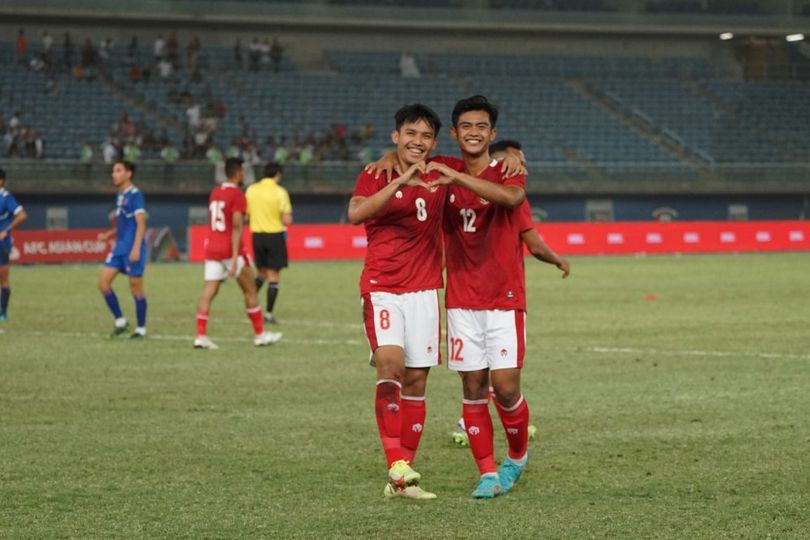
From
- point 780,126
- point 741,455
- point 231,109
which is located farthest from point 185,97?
point 741,455

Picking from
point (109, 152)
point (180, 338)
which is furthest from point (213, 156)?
point (180, 338)

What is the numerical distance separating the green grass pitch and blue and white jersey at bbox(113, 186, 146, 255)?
1.22m

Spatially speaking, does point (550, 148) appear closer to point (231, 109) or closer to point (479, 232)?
point (231, 109)

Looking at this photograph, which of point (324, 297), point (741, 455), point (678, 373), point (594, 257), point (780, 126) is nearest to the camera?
point (741, 455)

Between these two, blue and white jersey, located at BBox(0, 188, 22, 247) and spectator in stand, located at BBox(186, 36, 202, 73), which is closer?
blue and white jersey, located at BBox(0, 188, 22, 247)

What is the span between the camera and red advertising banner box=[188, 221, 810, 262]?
39.2 meters

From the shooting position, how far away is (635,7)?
5925cm

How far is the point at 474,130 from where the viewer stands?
24.5ft

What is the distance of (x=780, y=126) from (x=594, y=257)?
21.3 metres

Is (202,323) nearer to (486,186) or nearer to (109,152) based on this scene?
(486,186)

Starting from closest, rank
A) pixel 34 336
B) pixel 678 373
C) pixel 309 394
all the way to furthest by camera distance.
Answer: pixel 309 394 → pixel 678 373 → pixel 34 336

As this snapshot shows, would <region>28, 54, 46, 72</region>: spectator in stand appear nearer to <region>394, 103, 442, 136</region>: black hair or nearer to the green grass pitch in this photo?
the green grass pitch

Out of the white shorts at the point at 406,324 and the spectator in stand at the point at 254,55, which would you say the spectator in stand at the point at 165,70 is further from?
the white shorts at the point at 406,324

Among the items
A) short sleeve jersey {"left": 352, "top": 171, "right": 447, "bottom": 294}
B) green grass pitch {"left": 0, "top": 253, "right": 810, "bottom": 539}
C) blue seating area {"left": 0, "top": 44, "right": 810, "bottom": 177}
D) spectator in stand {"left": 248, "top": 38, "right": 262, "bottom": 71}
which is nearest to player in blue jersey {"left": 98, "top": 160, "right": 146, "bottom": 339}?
green grass pitch {"left": 0, "top": 253, "right": 810, "bottom": 539}
